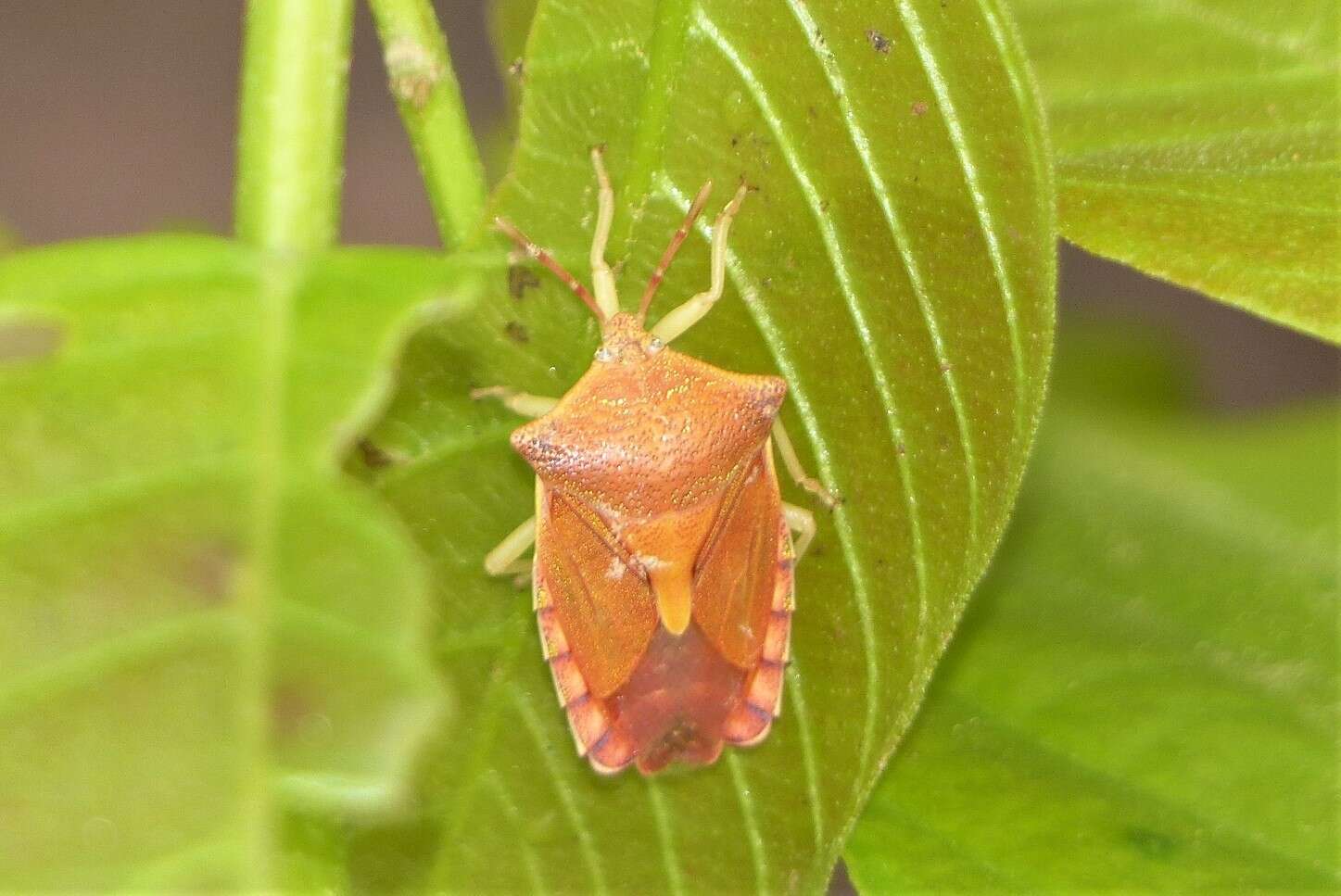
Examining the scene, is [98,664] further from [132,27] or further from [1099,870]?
[132,27]

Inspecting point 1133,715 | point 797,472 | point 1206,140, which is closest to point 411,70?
point 797,472

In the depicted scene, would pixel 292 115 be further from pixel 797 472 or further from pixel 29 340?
pixel 797 472

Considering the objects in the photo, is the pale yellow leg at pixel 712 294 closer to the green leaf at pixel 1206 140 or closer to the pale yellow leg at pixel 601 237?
the pale yellow leg at pixel 601 237

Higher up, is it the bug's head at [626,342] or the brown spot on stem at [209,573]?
the brown spot on stem at [209,573]

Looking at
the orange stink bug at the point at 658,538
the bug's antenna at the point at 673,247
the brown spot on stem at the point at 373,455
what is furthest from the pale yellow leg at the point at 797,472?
the brown spot on stem at the point at 373,455

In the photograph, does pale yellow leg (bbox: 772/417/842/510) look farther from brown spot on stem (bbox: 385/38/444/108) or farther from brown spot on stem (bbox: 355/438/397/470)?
brown spot on stem (bbox: 385/38/444/108)

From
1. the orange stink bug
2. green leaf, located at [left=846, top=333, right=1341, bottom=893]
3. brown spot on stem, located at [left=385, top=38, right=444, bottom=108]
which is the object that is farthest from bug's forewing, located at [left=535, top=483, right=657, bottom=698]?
brown spot on stem, located at [left=385, top=38, right=444, bottom=108]
